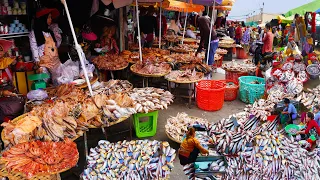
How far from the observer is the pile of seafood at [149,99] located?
4.75 meters

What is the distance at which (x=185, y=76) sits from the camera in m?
6.63

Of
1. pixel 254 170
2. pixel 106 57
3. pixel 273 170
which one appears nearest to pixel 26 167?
pixel 254 170

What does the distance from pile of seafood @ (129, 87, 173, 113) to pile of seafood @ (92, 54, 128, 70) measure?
160 centimetres

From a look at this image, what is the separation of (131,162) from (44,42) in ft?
11.4

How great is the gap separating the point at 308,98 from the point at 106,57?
15.7 feet

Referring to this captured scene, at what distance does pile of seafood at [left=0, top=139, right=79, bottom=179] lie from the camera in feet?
9.35

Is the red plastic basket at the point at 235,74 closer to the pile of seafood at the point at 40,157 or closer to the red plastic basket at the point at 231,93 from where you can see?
the red plastic basket at the point at 231,93

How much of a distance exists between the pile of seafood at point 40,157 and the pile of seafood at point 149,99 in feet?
5.47

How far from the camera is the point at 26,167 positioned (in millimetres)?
2867

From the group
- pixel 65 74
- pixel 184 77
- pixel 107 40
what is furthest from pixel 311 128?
pixel 107 40

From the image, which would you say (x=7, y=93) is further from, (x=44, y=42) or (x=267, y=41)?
(x=267, y=41)

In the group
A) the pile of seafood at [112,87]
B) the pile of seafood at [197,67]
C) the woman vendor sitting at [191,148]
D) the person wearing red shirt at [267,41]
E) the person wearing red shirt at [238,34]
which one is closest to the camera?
the woman vendor sitting at [191,148]

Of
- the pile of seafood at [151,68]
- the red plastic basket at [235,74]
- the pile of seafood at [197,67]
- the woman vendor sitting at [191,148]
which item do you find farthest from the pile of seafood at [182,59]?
the woman vendor sitting at [191,148]

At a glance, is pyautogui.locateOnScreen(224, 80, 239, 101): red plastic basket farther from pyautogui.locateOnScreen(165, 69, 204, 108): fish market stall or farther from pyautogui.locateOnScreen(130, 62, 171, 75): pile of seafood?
pyautogui.locateOnScreen(130, 62, 171, 75): pile of seafood
